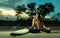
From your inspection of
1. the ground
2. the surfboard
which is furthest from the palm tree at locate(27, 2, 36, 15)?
the ground

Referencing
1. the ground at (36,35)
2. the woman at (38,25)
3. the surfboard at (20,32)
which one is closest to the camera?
the ground at (36,35)

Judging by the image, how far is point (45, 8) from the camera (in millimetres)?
7621

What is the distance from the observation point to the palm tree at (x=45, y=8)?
24.6 ft

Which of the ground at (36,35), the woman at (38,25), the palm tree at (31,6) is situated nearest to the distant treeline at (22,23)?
the woman at (38,25)

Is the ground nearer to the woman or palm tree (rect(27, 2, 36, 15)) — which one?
the woman

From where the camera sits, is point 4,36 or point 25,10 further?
point 25,10

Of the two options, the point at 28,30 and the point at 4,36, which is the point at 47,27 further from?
the point at 4,36

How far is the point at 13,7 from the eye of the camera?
24.5 ft

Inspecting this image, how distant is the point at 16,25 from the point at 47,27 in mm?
972

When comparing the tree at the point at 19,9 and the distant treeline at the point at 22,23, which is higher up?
the tree at the point at 19,9

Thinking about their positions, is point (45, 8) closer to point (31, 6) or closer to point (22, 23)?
point (31, 6)

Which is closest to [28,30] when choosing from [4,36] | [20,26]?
[20,26]

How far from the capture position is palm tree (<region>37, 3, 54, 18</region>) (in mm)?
7492

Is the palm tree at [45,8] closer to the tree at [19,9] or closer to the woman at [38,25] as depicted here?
the woman at [38,25]
